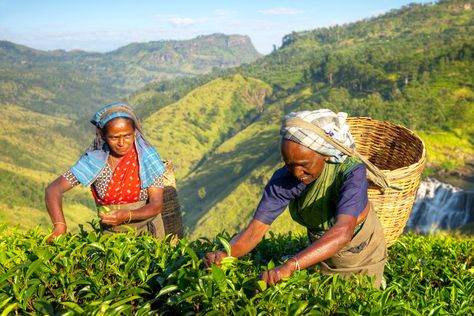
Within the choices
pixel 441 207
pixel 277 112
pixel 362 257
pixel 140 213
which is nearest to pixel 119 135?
pixel 140 213

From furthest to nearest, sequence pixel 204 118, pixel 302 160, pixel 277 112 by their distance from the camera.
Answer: pixel 204 118 < pixel 277 112 < pixel 302 160

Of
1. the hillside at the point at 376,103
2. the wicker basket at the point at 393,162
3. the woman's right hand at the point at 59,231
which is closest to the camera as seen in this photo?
the woman's right hand at the point at 59,231

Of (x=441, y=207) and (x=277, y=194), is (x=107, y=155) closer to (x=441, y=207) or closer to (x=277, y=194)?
(x=277, y=194)

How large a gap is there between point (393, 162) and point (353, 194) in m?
2.45

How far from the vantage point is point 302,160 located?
244 centimetres

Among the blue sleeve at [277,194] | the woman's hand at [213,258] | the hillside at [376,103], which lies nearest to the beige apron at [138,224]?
the blue sleeve at [277,194]

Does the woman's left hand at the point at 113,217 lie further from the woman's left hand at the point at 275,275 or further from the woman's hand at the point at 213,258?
the woman's left hand at the point at 275,275

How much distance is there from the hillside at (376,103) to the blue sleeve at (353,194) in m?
49.3

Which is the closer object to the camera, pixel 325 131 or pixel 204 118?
pixel 325 131

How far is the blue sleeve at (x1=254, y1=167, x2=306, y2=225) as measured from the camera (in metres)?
2.74

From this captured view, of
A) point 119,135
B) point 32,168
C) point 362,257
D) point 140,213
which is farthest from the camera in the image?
point 32,168

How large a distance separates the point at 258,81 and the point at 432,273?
488 ft

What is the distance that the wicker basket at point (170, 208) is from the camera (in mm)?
4996

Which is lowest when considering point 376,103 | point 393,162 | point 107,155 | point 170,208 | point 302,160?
point 376,103
